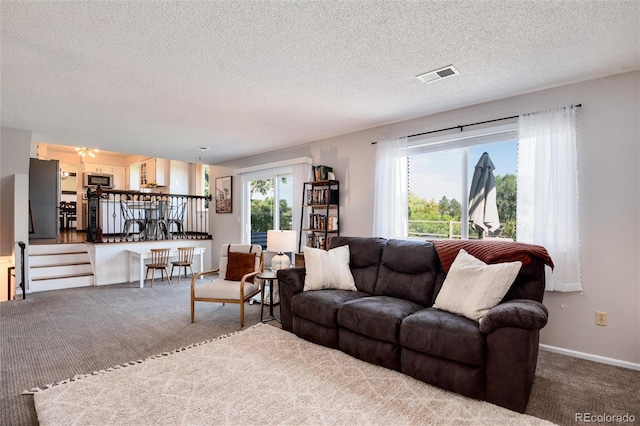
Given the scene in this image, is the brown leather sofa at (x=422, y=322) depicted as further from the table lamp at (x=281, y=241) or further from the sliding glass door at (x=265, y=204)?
the sliding glass door at (x=265, y=204)

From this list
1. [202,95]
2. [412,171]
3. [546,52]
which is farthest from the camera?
[412,171]

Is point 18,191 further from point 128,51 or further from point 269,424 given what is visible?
point 269,424

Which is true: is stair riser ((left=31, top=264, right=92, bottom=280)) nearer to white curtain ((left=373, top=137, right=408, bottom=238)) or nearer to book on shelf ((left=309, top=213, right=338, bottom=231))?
book on shelf ((left=309, top=213, right=338, bottom=231))

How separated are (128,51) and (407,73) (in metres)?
2.31

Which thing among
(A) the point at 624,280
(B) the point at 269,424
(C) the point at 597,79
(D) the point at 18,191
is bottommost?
(B) the point at 269,424

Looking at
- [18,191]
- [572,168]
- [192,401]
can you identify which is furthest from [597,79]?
[18,191]

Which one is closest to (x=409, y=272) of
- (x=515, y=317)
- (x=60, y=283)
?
(x=515, y=317)

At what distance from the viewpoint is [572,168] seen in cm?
303

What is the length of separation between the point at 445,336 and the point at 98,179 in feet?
36.9

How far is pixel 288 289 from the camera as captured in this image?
3.48 metres

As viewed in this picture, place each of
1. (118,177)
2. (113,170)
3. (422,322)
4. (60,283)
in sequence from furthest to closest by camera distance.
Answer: (118,177) → (113,170) → (60,283) → (422,322)

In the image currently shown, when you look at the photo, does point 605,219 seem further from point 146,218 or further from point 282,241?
point 146,218

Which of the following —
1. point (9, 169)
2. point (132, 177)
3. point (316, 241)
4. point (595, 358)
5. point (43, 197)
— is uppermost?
point (132, 177)

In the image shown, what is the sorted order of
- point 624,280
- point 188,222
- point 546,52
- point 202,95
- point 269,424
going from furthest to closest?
1. point 188,222
2. point 202,95
3. point 624,280
4. point 546,52
5. point 269,424
